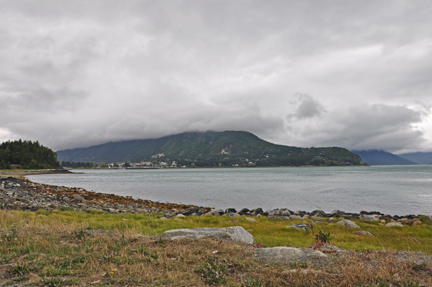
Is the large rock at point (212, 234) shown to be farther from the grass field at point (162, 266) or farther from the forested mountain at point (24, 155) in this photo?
the forested mountain at point (24, 155)

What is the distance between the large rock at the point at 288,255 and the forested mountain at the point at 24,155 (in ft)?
504

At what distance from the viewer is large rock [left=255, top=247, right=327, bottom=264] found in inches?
292

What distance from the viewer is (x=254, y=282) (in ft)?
19.1

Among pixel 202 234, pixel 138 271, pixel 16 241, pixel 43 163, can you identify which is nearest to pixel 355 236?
pixel 202 234

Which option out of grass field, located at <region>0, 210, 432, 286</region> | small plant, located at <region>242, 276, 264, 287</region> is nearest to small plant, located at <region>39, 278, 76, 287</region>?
grass field, located at <region>0, 210, 432, 286</region>

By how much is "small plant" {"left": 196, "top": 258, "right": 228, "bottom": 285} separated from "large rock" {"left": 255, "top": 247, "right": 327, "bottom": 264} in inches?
62.1

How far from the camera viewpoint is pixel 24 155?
13312 centimetres

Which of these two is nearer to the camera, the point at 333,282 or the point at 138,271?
the point at 333,282

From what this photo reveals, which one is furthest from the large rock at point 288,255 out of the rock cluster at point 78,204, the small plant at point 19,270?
the rock cluster at point 78,204

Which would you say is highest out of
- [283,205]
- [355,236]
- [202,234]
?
[202,234]

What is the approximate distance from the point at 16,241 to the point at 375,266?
39.2 feet

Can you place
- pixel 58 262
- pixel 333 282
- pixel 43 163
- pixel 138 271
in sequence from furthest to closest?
pixel 43 163
pixel 58 262
pixel 138 271
pixel 333 282

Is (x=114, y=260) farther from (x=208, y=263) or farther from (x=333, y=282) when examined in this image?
(x=333, y=282)

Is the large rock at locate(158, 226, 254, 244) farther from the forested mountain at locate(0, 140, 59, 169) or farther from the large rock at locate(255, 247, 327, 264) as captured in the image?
the forested mountain at locate(0, 140, 59, 169)
